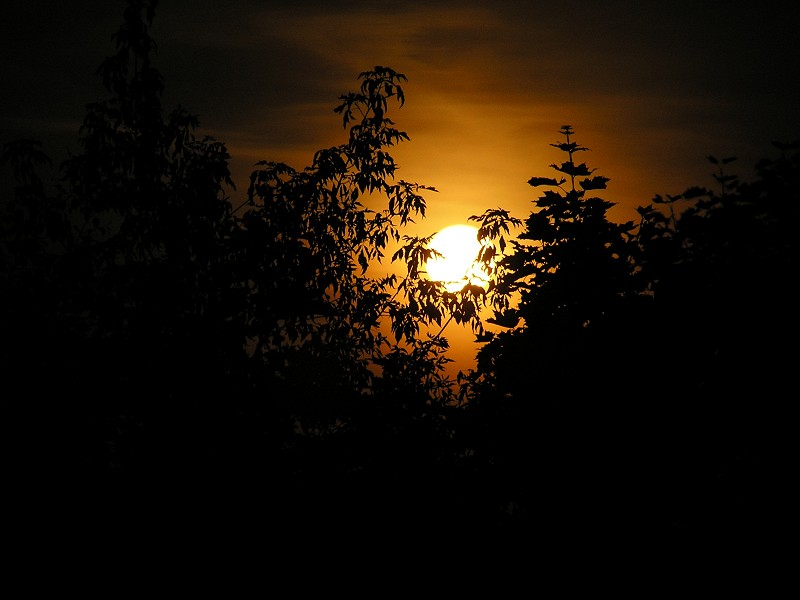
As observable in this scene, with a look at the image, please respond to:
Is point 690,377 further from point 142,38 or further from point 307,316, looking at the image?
point 142,38

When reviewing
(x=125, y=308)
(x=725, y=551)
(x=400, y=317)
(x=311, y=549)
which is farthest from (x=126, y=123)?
(x=725, y=551)

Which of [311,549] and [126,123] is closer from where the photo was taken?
[311,549]

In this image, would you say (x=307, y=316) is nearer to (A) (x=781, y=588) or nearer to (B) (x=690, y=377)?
(B) (x=690, y=377)

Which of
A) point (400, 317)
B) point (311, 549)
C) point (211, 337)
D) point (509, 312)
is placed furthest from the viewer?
point (509, 312)

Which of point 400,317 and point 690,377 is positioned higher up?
point 400,317

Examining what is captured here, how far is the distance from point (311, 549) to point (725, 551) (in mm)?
4859

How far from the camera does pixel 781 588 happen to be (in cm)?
853

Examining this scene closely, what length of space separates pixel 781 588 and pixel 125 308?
818 centimetres

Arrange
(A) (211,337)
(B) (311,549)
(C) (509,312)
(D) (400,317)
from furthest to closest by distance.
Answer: (C) (509,312) < (D) (400,317) < (A) (211,337) < (B) (311,549)

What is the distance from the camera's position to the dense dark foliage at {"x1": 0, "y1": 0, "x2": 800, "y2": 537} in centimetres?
834

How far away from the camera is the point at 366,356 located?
10.7 meters

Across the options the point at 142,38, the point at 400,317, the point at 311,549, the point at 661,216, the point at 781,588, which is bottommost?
the point at 781,588

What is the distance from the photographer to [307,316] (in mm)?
9953

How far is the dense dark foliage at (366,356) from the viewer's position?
8.34 metres
